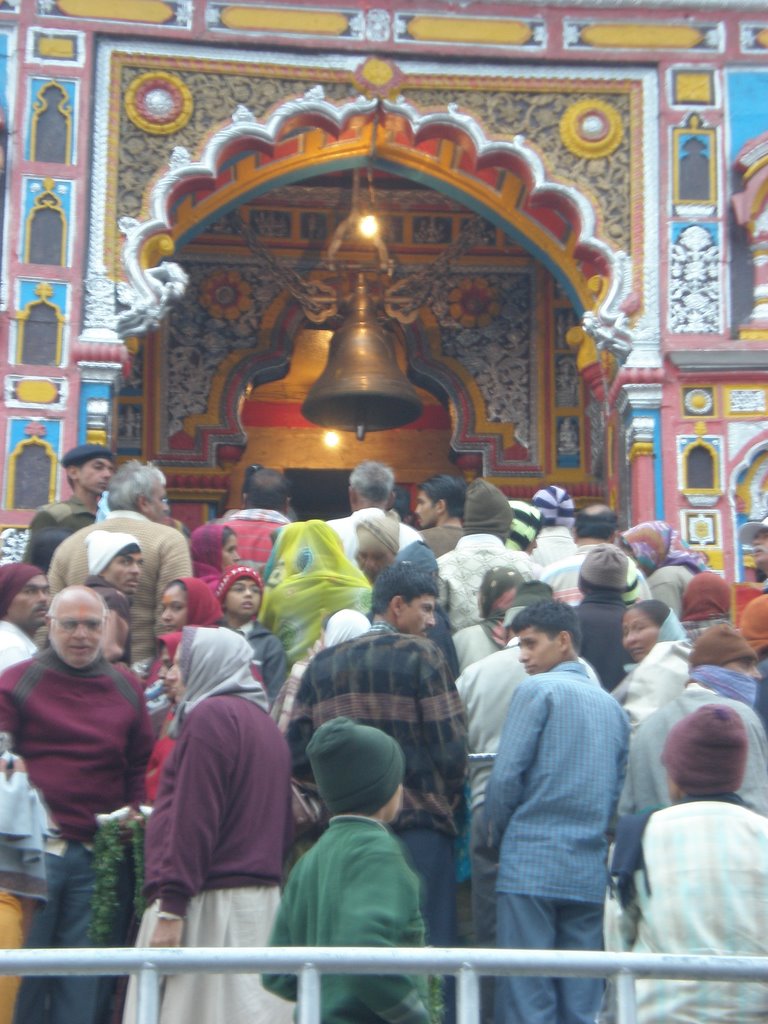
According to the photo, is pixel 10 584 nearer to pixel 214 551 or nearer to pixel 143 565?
pixel 143 565

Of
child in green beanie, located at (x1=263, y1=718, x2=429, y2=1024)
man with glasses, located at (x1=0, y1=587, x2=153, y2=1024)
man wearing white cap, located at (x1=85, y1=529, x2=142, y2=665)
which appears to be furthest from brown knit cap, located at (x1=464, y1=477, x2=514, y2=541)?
child in green beanie, located at (x1=263, y1=718, x2=429, y2=1024)

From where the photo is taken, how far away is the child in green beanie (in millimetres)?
3932

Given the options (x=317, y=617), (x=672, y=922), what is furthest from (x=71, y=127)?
(x=672, y=922)

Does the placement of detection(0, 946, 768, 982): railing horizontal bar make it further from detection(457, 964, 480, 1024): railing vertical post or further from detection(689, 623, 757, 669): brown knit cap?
detection(689, 623, 757, 669): brown knit cap

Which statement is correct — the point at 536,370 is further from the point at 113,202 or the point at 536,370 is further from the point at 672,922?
the point at 672,922

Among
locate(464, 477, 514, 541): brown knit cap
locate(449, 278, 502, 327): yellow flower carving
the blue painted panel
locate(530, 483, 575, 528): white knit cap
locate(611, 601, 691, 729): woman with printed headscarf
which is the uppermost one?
the blue painted panel

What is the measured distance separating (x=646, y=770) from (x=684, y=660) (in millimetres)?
635

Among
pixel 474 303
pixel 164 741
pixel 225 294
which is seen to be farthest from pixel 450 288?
pixel 164 741

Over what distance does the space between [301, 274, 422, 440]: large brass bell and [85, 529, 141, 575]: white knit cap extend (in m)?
5.22

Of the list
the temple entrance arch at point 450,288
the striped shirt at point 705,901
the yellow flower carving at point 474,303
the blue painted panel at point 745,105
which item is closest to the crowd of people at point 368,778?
the striped shirt at point 705,901

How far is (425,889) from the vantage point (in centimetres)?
541

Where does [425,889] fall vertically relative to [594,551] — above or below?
below

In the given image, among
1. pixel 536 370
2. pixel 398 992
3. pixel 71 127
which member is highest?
pixel 71 127

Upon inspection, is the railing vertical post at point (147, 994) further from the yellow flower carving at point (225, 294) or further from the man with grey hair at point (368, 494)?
the yellow flower carving at point (225, 294)
